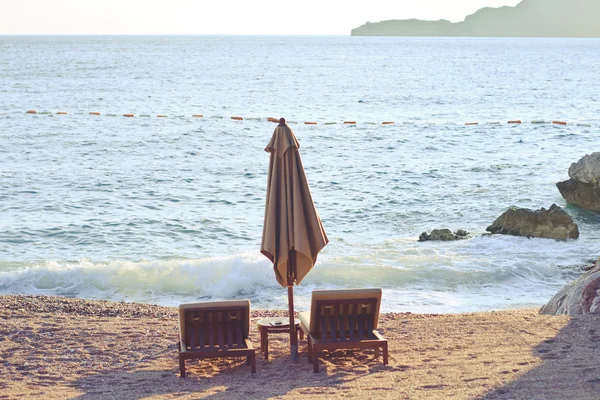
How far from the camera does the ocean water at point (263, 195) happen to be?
1466 cm

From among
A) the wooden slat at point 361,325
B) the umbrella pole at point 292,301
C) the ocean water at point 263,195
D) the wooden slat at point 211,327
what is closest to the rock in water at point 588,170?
the ocean water at point 263,195

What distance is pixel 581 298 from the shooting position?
387 inches

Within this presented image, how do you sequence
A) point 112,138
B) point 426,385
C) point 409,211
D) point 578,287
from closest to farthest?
point 426,385, point 578,287, point 409,211, point 112,138

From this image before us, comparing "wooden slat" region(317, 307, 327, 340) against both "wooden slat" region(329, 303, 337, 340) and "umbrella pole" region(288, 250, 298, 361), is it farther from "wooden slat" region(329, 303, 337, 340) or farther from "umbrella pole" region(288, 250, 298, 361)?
"umbrella pole" region(288, 250, 298, 361)

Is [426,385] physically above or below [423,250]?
above

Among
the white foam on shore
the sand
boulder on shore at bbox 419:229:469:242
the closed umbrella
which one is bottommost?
the white foam on shore

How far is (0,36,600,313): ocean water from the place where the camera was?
14.7 meters

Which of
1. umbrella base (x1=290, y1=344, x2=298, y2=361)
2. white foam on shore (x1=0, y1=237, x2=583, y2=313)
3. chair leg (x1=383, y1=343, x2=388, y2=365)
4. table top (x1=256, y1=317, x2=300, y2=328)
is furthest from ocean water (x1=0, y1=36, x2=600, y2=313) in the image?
chair leg (x1=383, y1=343, x2=388, y2=365)

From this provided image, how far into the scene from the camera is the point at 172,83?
233 feet

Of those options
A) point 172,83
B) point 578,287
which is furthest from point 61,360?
point 172,83

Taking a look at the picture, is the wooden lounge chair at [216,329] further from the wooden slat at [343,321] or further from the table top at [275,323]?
the wooden slat at [343,321]

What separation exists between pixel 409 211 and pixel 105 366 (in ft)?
46.2

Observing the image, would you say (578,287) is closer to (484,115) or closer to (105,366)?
(105,366)

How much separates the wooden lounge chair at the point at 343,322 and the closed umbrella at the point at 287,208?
55 cm
